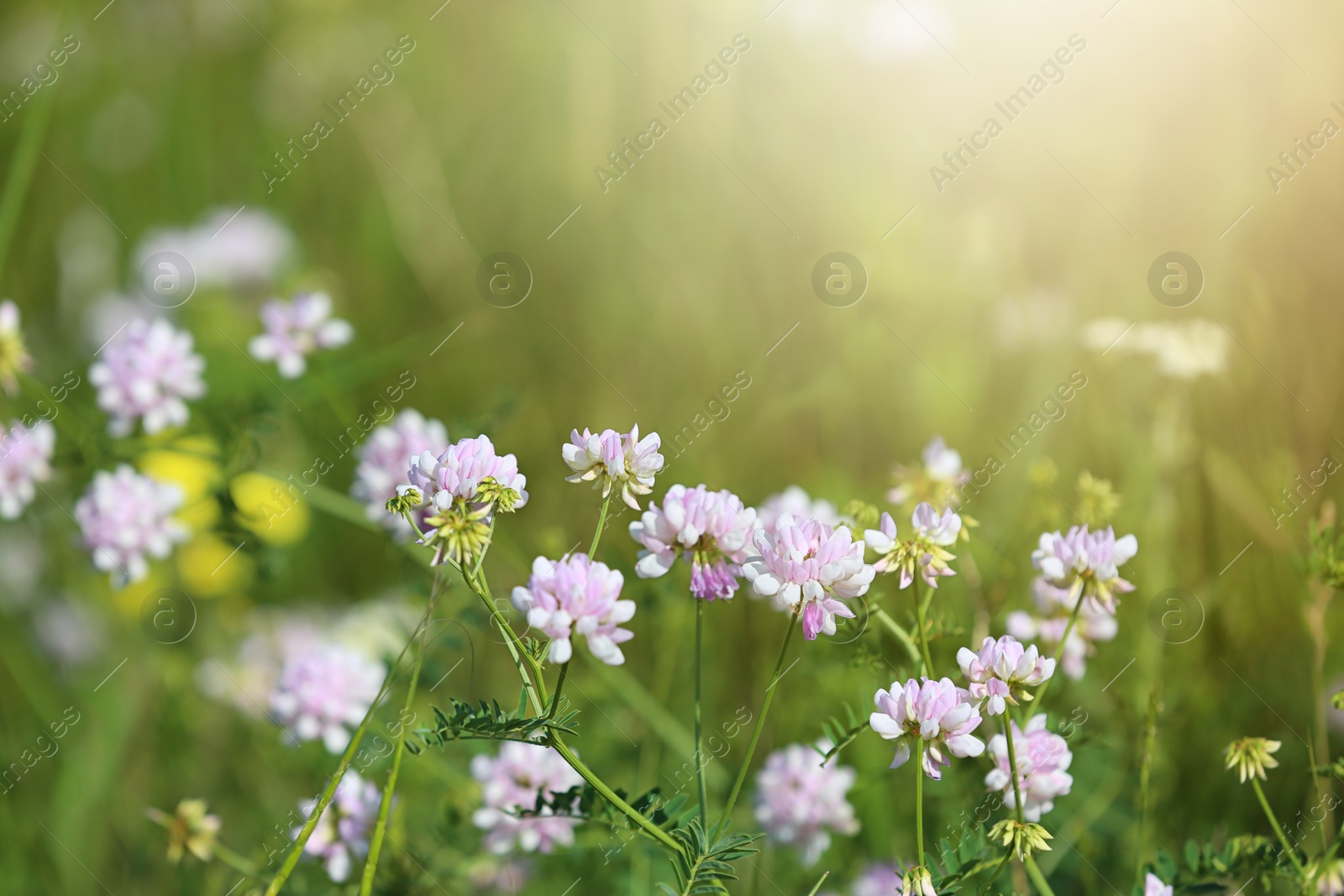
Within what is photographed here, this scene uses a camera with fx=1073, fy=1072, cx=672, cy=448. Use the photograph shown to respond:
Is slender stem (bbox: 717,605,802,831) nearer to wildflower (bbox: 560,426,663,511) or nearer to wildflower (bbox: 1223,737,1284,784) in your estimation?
wildflower (bbox: 560,426,663,511)

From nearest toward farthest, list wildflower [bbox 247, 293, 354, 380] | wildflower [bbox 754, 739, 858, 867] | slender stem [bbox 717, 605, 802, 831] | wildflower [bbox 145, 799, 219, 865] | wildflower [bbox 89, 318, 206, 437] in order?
1. slender stem [bbox 717, 605, 802, 831]
2. wildflower [bbox 145, 799, 219, 865]
3. wildflower [bbox 754, 739, 858, 867]
4. wildflower [bbox 89, 318, 206, 437]
5. wildflower [bbox 247, 293, 354, 380]

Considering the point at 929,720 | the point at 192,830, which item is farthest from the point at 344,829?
the point at 929,720

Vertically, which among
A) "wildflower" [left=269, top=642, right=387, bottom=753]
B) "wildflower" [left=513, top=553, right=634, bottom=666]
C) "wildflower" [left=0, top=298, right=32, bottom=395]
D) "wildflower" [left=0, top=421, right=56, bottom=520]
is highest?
"wildflower" [left=0, top=298, right=32, bottom=395]

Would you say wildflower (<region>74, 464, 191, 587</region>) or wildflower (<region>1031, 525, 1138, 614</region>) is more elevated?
wildflower (<region>74, 464, 191, 587</region>)

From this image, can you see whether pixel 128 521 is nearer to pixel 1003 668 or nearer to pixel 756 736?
pixel 756 736

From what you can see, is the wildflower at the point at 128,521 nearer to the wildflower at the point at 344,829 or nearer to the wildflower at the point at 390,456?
the wildflower at the point at 390,456

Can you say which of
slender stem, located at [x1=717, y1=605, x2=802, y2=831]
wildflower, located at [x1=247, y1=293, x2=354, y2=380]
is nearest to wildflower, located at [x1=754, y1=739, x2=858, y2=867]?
slender stem, located at [x1=717, y1=605, x2=802, y2=831]

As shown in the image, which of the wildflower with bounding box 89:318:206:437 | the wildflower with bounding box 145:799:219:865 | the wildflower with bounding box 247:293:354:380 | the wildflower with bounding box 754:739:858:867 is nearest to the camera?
the wildflower with bounding box 145:799:219:865
